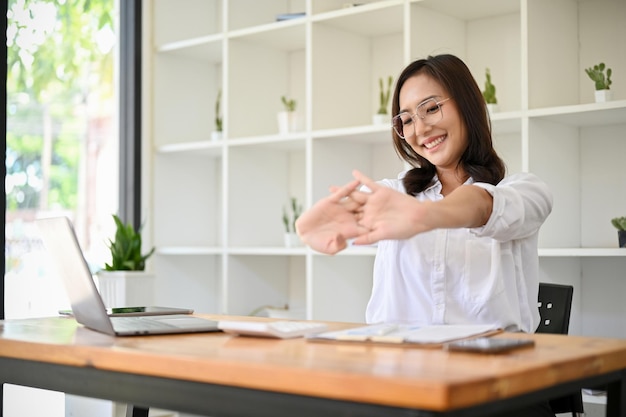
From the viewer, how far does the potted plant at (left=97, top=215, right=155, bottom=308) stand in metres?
3.75

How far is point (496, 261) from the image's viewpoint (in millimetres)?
1898

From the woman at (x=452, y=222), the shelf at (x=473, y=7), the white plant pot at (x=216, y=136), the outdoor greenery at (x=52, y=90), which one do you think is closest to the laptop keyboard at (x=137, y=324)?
the woman at (x=452, y=222)

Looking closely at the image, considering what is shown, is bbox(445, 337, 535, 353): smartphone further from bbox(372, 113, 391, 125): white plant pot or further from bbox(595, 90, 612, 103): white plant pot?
bbox(372, 113, 391, 125): white plant pot

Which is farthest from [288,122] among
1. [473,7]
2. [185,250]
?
[473,7]

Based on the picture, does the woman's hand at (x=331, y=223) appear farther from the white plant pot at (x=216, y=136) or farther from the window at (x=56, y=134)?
the white plant pot at (x=216, y=136)

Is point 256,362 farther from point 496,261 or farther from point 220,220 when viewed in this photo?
point 220,220

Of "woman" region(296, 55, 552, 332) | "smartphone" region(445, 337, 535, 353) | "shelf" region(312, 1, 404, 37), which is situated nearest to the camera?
"smartphone" region(445, 337, 535, 353)

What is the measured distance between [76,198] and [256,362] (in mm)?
3148

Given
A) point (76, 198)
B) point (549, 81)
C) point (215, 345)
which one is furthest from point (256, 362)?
point (76, 198)

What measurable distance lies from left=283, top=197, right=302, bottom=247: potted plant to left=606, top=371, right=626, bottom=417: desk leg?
2.31 metres

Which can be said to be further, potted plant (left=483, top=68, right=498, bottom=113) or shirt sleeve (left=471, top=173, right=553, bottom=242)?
potted plant (left=483, top=68, right=498, bottom=113)

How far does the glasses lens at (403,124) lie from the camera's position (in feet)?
7.01

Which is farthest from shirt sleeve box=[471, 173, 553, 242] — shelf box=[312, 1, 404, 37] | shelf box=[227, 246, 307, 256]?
shelf box=[227, 246, 307, 256]

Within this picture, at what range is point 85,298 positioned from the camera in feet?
5.41
